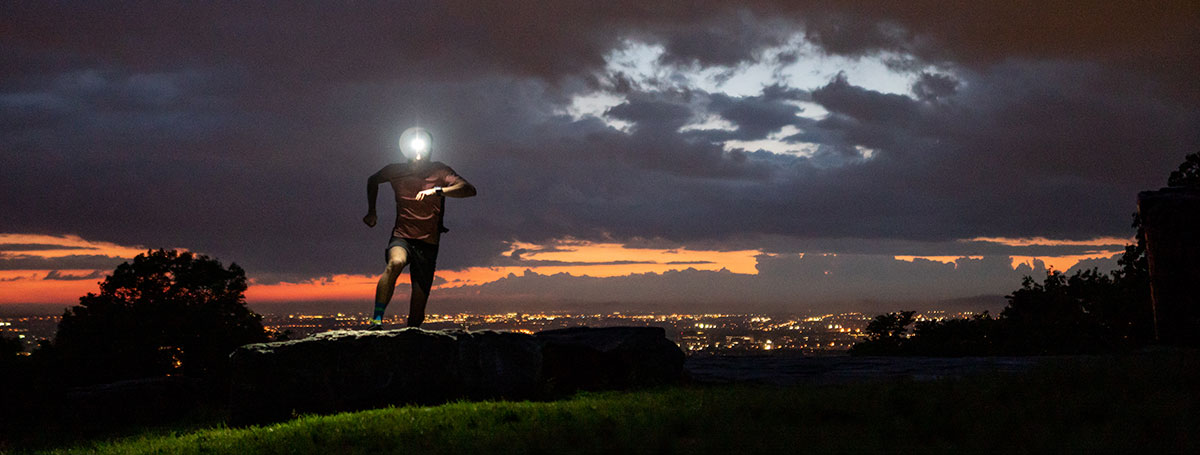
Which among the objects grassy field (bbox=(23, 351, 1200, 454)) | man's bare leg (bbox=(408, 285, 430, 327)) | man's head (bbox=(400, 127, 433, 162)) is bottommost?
grassy field (bbox=(23, 351, 1200, 454))

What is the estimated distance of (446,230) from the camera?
11547 millimetres

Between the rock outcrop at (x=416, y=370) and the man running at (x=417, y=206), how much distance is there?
89 centimetres

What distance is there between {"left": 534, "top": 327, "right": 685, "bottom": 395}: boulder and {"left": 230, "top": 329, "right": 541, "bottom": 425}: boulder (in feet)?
1.57

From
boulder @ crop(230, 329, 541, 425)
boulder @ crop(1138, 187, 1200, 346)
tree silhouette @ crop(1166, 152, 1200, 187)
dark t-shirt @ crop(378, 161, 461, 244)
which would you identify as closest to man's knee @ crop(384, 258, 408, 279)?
dark t-shirt @ crop(378, 161, 461, 244)

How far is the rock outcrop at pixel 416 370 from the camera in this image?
10.1 metres

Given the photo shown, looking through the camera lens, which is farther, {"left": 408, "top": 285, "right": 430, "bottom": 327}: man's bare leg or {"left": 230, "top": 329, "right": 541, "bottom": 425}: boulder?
{"left": 408, "top": 285, "right": 430, "bottom": 327}: man's bare leg

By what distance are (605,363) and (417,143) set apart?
424 centimetres

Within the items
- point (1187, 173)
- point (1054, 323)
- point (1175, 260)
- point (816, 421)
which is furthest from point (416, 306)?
point (1187, 173)

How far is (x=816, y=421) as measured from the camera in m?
6.60

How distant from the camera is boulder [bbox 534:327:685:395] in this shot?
10.9 m

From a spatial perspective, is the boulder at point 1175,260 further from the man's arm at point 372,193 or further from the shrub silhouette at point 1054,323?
the man's arm at point 372,193

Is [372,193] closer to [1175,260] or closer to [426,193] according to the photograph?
[426,193]

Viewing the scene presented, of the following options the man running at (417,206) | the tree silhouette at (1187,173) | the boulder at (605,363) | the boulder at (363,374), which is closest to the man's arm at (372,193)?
the man running at (417,206)

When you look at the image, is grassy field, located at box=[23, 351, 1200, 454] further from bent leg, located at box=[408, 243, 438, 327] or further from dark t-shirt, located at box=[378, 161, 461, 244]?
dark t-shirt, located at box=[378, 161, 461, 244]
